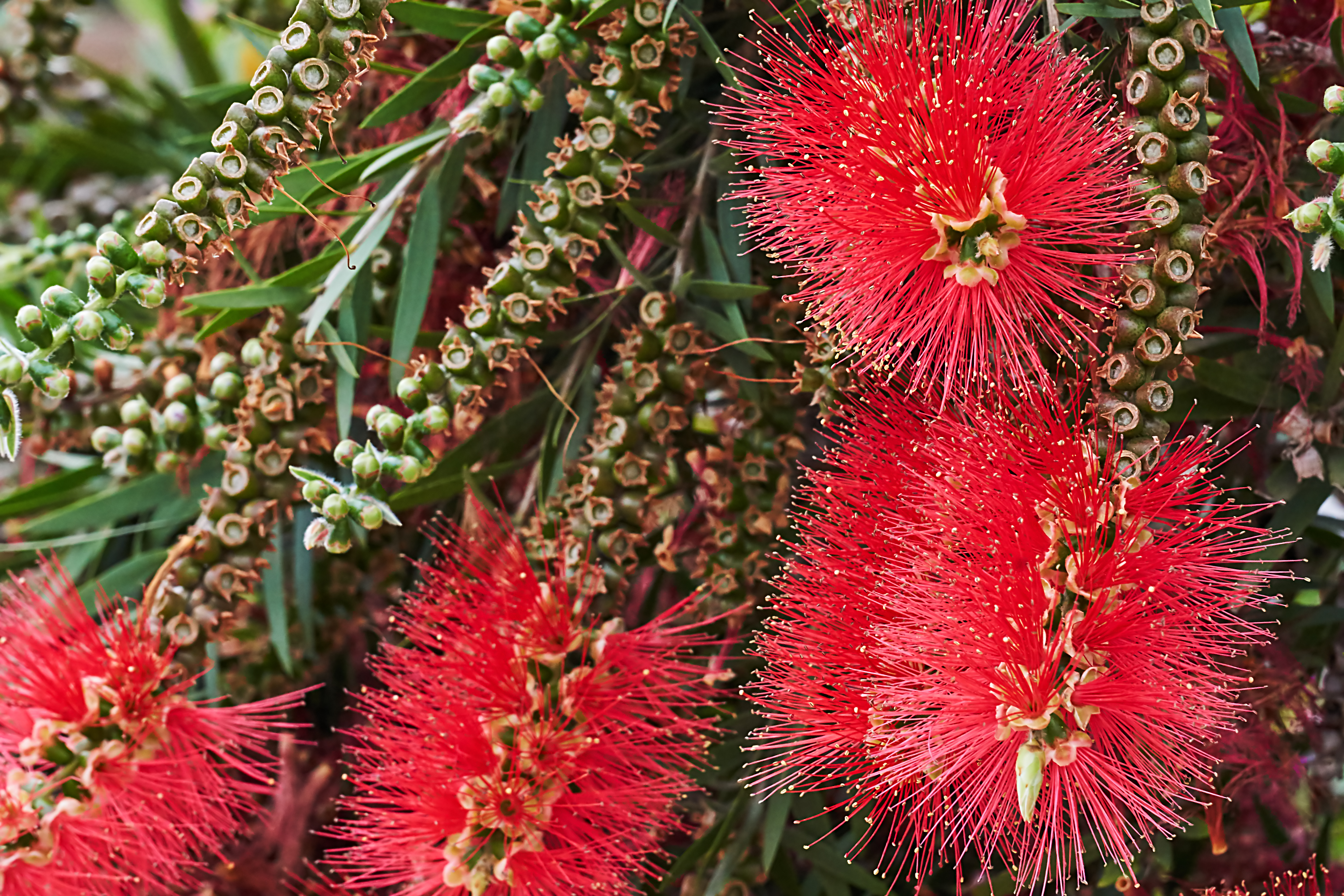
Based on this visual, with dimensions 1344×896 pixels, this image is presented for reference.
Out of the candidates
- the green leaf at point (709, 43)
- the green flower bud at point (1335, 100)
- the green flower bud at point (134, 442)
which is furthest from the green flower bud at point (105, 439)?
the green flower bud at point (1335, 100)

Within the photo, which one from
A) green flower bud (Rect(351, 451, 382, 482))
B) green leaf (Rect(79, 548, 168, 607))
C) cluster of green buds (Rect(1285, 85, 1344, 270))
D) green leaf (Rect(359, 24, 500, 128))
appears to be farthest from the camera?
green leaf (Rect(79, 548, 168, 607))

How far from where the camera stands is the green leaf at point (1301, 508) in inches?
22.4

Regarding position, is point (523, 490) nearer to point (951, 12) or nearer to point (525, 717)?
point (525, 717)

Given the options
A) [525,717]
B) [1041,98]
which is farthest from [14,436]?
[1041,98]

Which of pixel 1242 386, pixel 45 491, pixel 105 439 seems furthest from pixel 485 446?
pixel 1242 386

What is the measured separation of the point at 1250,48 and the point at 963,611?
0.31 meters

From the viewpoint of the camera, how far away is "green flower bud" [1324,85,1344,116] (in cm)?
42

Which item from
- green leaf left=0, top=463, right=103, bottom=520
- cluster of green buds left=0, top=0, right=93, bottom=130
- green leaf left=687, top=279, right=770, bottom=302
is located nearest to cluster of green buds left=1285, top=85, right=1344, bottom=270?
green leaf left=687, top=279, right=770, bottom=302

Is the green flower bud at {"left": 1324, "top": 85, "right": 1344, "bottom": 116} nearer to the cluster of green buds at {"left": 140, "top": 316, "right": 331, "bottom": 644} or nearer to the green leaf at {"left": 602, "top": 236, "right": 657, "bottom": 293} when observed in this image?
the green leaf at {"left": 602, "top": 236, "right": 657, "bottom": 293}

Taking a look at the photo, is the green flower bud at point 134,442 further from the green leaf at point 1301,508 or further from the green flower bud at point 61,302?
the green leaf at point 1301,508

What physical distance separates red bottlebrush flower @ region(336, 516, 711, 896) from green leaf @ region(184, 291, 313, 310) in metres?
0.19

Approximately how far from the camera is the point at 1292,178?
0.57 m

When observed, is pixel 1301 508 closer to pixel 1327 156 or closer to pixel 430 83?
pixel 1327 156

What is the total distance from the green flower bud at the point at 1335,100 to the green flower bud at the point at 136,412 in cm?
70
